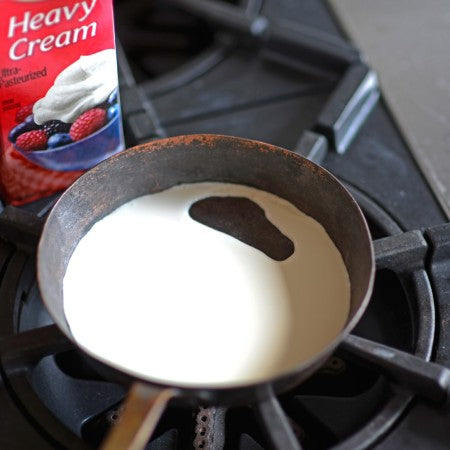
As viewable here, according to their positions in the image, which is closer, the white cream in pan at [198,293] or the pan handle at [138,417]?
the pan handle at [138,417]

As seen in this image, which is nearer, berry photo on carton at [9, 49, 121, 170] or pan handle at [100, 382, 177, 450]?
pan handle at [100, 382, 177, 450]

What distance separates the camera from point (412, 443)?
1.77 ft

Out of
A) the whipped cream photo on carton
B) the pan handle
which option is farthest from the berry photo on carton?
the pan handle

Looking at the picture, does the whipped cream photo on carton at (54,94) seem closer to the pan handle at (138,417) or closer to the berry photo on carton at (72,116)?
the berry photo on carton at (72,116)

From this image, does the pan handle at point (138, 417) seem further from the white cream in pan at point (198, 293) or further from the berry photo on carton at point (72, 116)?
the berry photo on carton at point (72, 116)

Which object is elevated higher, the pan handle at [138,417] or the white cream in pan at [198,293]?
the pan handle at [138,417]

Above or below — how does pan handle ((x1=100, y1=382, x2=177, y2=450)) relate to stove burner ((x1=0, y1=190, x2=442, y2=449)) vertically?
above

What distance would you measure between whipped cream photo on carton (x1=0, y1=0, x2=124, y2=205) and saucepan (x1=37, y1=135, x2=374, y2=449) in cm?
6

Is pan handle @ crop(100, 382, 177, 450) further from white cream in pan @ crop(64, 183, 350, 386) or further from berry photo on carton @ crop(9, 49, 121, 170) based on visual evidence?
berry photo on carton @ crop(9, 49, 121, 170)

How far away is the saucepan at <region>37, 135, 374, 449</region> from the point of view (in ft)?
1.69

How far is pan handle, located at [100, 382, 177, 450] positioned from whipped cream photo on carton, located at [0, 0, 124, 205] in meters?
0.27

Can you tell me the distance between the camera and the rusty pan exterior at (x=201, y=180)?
57 centimetres

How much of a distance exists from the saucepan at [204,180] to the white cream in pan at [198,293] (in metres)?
0.01

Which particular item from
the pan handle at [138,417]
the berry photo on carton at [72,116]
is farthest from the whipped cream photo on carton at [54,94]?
the pan handle at [138,417]
